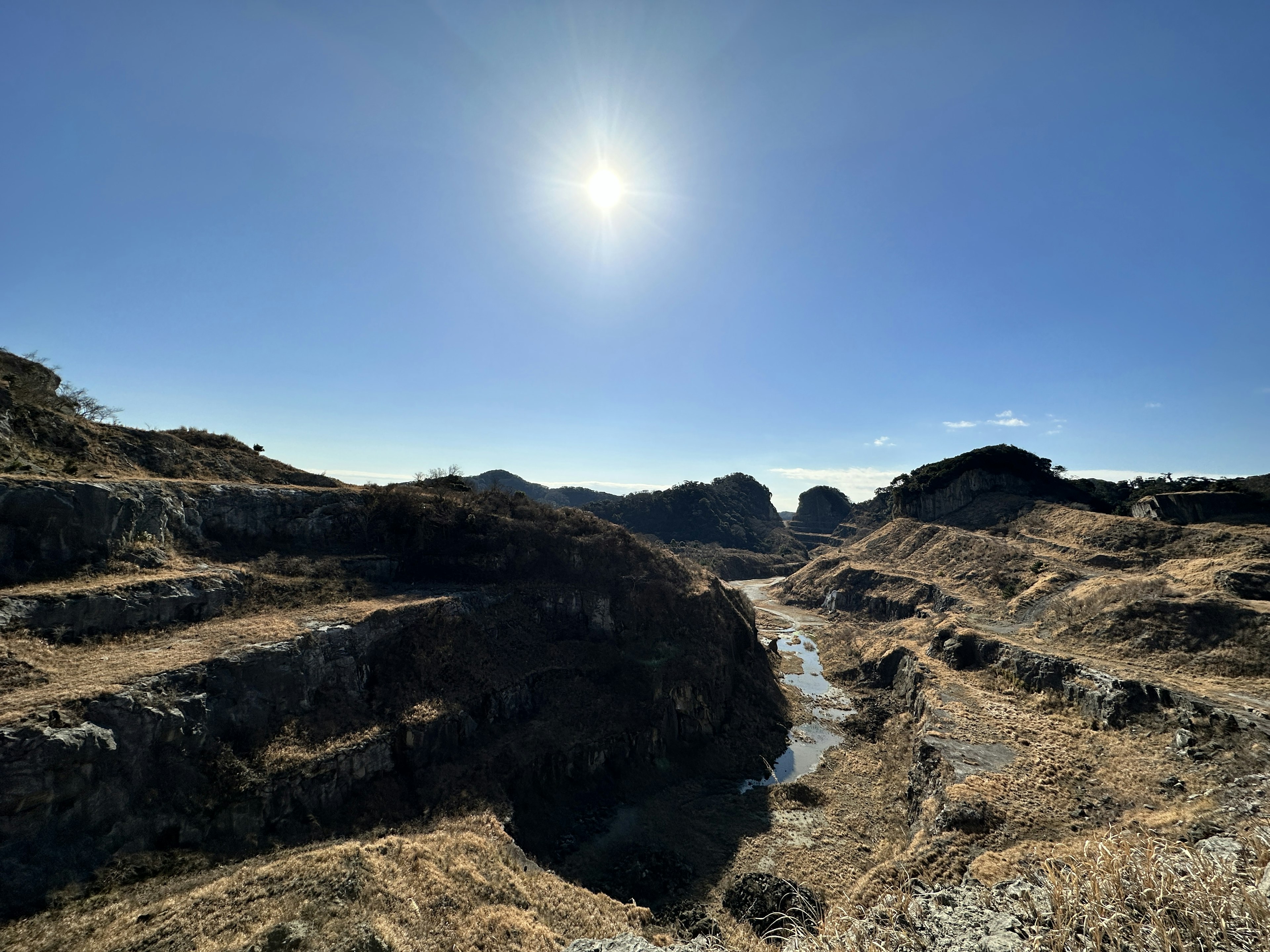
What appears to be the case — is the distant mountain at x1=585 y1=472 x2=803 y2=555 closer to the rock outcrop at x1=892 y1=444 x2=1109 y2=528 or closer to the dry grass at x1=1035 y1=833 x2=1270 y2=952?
the rock outcrop at x1=892 y1=444 x2=1109 y2=528

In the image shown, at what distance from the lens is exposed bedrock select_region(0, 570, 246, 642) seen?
61.2 feet

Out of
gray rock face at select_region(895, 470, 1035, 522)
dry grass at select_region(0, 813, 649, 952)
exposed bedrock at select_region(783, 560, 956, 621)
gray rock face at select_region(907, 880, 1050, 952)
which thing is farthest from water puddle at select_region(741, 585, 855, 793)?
gray rock face at select_region(895, 470, 1035, 522)

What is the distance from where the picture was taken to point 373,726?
2270 centimetres

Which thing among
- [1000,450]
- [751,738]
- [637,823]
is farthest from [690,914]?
[1000,450]

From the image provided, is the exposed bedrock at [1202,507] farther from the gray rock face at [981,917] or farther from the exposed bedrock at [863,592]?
the gray rock face at [981,917]

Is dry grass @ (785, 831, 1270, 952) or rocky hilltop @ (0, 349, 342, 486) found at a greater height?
rocky hilltop @ (0, 349, 342, 486)

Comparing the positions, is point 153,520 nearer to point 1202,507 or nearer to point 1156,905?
point 1156,905

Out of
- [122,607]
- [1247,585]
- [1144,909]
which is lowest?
→ [1144,909]

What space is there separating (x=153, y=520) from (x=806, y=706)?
47.9 meters

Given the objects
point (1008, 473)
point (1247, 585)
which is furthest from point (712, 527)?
point (1247, 585)

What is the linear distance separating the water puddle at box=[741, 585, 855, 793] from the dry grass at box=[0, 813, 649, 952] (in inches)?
628

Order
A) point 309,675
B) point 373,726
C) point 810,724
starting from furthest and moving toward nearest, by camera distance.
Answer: point 810,724, point 373,726, point 309,675

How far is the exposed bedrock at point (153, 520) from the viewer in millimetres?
21266

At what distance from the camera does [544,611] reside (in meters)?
36.2
